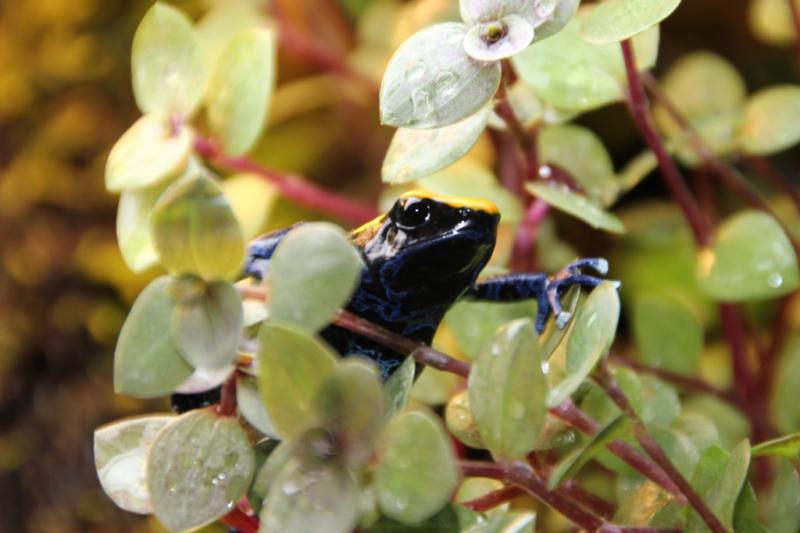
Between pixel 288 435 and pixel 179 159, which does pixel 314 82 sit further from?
pixel 288 435

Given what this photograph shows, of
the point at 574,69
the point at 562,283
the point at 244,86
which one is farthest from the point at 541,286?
the point at 244,86

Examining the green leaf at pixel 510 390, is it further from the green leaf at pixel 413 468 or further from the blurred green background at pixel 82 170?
the blurred green background at pixel 82 170

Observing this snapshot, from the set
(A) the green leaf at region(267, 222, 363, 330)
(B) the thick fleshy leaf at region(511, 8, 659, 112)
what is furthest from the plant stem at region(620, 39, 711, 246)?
(A) the green leaf at region(267, 222, 363, 330)

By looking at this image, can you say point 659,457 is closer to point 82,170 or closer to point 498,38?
point 498,38

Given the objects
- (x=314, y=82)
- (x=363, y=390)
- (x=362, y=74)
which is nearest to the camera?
(x=363, y=390)

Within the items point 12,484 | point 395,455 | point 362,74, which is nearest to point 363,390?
point 395,455

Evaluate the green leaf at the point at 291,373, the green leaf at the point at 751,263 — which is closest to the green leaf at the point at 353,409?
the green leaf at the point at 291,373
